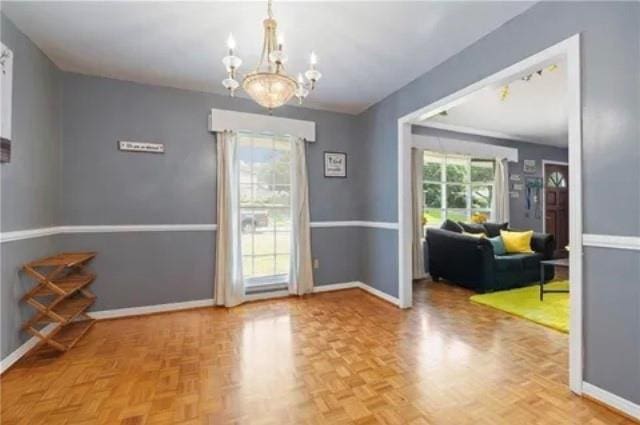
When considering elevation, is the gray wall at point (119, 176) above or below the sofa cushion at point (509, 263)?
above

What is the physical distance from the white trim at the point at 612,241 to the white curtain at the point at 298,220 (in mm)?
2780

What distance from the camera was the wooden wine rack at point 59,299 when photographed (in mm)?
2254

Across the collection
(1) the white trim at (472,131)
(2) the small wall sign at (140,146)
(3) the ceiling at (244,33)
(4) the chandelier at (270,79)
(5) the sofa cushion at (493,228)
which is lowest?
(5) the sofa cushion at (493,228)

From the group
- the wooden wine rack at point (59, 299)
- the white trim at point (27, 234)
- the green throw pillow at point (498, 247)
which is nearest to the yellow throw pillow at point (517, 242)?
the green throw pillow at point (498, 247)

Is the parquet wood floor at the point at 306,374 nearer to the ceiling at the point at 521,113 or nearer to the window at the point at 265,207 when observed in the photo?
the window at the point at 265,207

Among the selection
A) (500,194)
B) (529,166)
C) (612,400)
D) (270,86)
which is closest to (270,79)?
(270,86)

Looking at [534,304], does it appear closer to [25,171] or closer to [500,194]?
[500,194]

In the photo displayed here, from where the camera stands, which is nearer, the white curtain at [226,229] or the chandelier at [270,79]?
the chandelier at [270,79]

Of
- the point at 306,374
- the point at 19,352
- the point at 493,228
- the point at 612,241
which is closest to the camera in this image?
the point at 612,241

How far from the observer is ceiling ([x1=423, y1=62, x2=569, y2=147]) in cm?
342

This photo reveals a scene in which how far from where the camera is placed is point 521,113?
4.38 metres

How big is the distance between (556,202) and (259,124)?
6472mm

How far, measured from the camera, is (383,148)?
3.73 meters

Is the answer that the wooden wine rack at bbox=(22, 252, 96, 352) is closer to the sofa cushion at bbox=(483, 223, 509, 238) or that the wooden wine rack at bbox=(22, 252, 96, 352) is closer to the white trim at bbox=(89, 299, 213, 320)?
the white trim at bbox=(89, 299, 213, 320)
